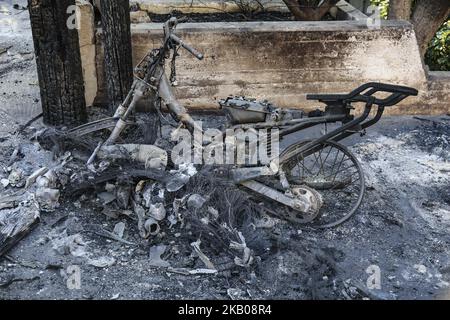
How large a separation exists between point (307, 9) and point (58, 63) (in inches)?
142

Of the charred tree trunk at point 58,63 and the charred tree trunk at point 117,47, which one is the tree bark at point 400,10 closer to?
the charred tree trunk at point 117,47

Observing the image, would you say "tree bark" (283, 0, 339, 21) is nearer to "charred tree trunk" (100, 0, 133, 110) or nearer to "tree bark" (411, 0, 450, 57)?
"tree bark" (411, 0, 450, 57)

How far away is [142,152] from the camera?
5512 millimetres

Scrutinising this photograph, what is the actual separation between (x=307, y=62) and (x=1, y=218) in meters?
4.16

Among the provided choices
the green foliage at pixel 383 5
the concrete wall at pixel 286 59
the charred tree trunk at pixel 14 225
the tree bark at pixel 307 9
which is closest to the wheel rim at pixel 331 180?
the concrete wall at pixel 286 59

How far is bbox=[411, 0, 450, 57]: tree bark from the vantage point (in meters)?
7.94

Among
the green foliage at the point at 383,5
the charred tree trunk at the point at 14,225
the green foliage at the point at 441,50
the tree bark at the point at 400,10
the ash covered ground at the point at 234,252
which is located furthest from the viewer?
the green foliage at the point at 383,5

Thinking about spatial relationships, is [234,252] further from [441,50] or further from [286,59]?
[441,50]

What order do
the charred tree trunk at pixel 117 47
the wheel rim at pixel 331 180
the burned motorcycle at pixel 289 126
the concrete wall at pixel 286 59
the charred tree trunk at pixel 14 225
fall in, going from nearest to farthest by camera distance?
1. the charred tree trunk at pixel 14 225
2. the burned motorcycle at pixel 289 126
3. the wheel rim at pixel 331 180
4. the charred tree trunk at pixel 117 47
5. the concrete wall at pixel 286 59

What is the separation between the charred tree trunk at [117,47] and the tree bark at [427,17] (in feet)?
13.4

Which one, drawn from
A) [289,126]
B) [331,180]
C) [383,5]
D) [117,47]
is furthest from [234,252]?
[383,5]

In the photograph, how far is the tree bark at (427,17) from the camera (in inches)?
313

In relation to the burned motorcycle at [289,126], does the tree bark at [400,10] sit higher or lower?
higher

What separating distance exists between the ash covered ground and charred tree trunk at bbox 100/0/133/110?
1.26 meters
